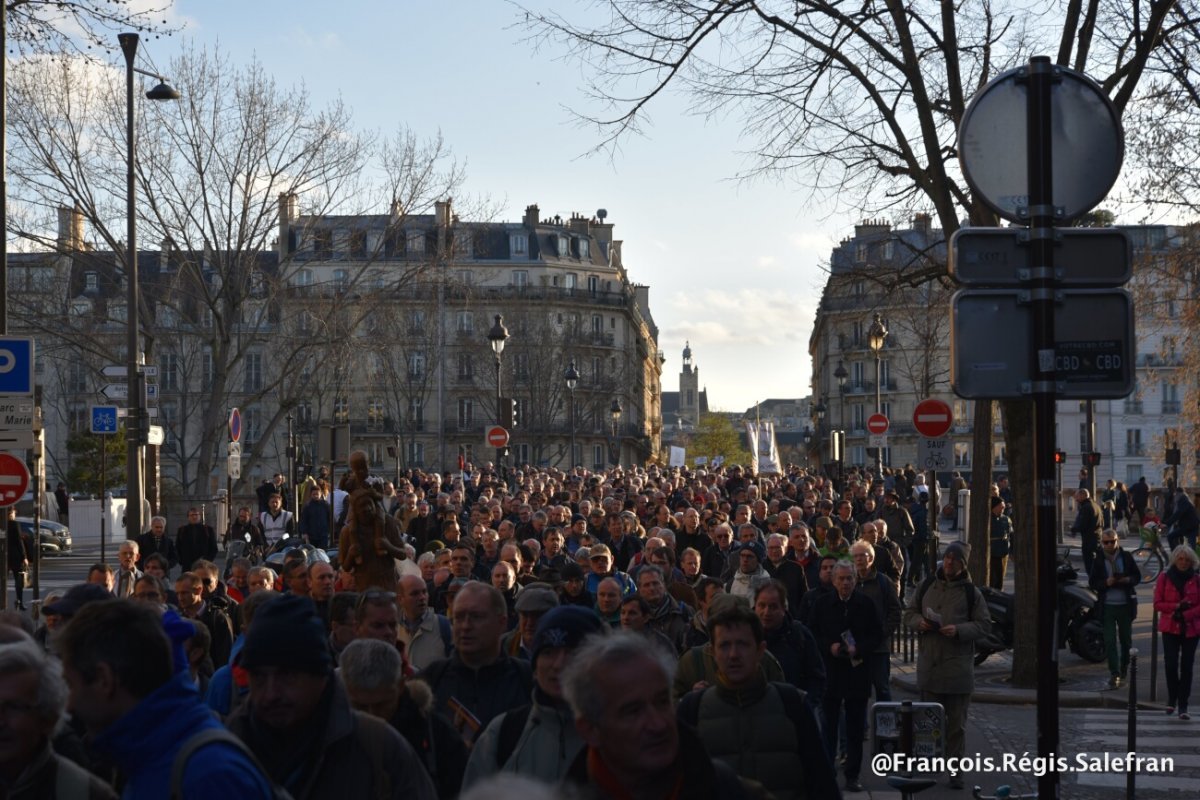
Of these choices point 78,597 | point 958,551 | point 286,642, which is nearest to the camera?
point 286,642

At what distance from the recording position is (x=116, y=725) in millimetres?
3826

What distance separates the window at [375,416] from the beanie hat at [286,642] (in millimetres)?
95793

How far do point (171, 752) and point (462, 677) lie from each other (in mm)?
2933

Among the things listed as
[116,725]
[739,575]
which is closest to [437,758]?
[116,725]

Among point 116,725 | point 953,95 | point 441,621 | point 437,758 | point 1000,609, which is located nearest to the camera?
point 116,725

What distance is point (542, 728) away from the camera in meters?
5.32

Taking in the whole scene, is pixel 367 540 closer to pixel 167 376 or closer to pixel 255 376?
pixel 167 376

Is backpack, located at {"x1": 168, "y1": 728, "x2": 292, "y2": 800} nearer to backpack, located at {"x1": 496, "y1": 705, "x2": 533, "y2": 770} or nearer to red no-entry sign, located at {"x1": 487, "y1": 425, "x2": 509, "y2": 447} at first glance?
backpack, located at {"x1": 496, "y1": 705, "x2": 533, "y2": 770}

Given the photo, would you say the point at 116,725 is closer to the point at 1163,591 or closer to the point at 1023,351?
the point at 1023,351

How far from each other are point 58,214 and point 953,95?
2384cm


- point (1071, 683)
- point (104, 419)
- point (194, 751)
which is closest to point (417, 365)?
point (104, 419)

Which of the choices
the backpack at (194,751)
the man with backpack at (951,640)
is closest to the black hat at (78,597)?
the backpack at (194,751)

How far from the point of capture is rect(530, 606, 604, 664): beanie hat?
558 centimetres

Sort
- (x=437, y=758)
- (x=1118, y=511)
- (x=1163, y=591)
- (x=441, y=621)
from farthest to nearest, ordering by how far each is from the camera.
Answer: (x=1118, y=511)
(x=1163, y=591)
(x=441, y=621)
(x=437, y=758)
